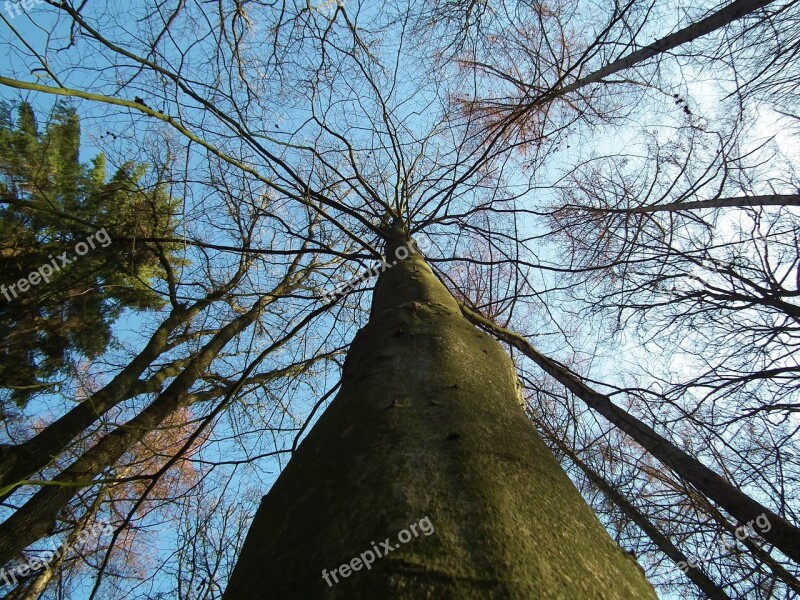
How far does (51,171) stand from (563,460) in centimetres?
737

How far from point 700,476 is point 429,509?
2221mm

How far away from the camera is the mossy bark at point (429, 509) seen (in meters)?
0.56

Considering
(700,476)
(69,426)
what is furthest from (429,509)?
(69,426)

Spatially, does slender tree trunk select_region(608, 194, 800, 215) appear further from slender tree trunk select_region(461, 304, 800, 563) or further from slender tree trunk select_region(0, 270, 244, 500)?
slender tree trunk select_region(0, 270, 244, 500)

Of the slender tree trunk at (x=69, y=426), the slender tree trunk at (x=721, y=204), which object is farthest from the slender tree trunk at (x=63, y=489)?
the slender tree trunk at (x=721, y=204)

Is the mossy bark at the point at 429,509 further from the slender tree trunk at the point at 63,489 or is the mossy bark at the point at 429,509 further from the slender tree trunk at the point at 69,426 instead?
the slender tree trunk at the point at 69,426

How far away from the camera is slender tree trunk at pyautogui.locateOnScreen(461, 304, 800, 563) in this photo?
204 cm

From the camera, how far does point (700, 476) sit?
7.11ft

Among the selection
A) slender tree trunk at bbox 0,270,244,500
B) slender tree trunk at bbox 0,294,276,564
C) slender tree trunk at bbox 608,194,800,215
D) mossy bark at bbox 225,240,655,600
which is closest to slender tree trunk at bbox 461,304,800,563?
mossy bark at bbox 225,240,655,600

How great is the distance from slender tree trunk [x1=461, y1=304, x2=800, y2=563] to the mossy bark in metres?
1.35

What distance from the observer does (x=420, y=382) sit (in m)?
1.09

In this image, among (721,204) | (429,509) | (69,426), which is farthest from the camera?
(69,426)

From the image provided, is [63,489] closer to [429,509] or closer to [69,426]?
[69,426]

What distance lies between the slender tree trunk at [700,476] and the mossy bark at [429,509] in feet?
4.44
